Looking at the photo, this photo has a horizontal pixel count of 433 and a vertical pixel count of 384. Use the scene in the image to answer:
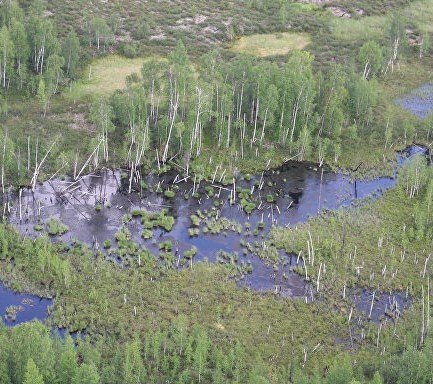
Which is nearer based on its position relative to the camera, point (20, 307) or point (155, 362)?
point (155, 362)

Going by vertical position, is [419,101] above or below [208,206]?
above

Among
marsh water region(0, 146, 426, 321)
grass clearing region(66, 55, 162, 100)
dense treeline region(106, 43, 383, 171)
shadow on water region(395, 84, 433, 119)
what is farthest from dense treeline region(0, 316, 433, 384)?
shadow on water region(395, 84, 433, 119)

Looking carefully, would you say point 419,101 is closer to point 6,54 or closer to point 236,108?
point 236,108

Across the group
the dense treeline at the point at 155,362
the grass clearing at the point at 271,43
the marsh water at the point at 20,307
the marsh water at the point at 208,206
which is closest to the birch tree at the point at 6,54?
the marsh water at the point at 208,206

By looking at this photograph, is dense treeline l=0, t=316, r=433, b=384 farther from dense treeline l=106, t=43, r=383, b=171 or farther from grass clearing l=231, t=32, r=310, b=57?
grass clearing l=231, t=32, r=310, b=57

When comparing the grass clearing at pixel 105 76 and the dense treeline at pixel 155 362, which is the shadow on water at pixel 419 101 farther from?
the dense treeline at pixel 155 362

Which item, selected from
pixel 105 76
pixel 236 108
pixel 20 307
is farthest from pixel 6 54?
pixel 20 307
